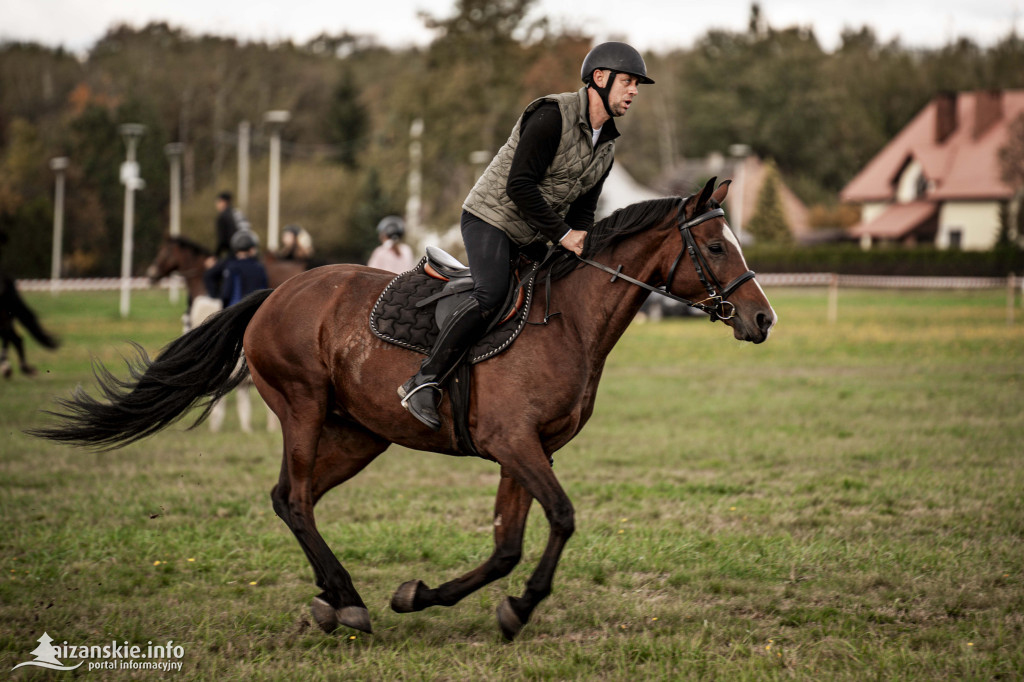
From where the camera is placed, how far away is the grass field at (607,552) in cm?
485

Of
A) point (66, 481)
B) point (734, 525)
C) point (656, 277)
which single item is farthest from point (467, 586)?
point (66, 481)

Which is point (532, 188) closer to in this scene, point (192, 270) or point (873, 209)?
point (192, 270)

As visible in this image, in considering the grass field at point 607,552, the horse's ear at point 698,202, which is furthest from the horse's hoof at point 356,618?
the horse's ear at point 698,202

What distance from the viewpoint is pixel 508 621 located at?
199 inches

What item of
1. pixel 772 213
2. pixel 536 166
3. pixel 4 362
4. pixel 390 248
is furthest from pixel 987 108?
pixel 536 166

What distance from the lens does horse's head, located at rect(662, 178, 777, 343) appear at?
16.3ft

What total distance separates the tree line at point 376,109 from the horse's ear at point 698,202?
4040cm

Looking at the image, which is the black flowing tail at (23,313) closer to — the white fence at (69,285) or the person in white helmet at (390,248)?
the person in white helmet at (390,248)

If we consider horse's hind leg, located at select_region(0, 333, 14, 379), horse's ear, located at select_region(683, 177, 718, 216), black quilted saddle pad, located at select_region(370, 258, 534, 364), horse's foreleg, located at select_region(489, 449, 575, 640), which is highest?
horse's ear, located at select_region(683, 177, 718, 216)

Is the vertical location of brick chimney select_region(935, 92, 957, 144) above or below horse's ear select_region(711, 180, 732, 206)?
above

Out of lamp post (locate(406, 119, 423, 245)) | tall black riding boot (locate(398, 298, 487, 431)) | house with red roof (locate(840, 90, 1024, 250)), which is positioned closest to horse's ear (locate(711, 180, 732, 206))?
tall black riding boot (locate(398, 298, 487, 431))

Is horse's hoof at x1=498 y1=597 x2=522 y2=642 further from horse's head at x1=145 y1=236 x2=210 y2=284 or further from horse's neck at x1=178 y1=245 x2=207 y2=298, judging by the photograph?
horse's head at x1=145 y1=236 x2=210 y2=284

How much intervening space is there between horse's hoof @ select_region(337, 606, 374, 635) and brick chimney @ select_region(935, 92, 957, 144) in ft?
210

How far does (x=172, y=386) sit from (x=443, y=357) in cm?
196
